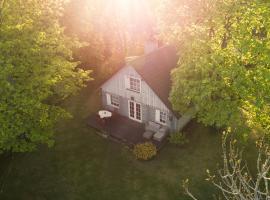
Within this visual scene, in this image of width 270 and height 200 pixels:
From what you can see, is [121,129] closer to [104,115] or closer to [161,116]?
[104,115]

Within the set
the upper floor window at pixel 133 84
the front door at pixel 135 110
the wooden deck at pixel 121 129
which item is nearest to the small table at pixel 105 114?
the wooden deck at pixel 121 129

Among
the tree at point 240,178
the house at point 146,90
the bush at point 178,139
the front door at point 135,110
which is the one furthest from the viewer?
the front door at point 135,110

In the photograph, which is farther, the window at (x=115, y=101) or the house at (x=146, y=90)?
the window at (x=115, y=101)

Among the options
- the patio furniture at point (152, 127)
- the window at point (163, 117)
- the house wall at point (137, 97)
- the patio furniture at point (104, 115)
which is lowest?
the patio furniture at point (152, 127)

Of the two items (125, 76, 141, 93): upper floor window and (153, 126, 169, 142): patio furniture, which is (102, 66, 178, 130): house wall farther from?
(153, 126, 169, 142): patio furniture

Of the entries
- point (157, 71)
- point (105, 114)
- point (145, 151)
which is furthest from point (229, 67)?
point (105, 114)

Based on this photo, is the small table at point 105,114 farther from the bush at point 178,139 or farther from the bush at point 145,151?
the bush at point 178,139

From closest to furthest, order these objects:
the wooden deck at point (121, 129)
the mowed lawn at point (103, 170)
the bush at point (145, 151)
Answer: the mowed lawn at point (103, 170) → the bush at point (145, 151) → the wooden deck at point (121, 129)

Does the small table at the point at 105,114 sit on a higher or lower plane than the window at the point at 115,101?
lower
